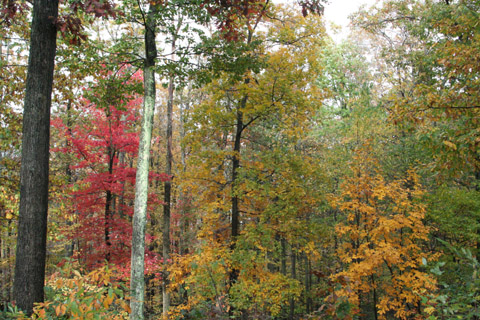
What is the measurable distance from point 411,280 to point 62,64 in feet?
35.2

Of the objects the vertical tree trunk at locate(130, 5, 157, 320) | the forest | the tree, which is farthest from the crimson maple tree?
the tree

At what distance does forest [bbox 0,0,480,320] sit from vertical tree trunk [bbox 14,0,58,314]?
2cm

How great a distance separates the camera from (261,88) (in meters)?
9.10

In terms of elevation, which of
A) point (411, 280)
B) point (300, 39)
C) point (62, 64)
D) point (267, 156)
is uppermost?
point (300, 39)

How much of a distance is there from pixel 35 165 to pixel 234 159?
6861 millimetres

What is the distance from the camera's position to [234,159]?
10.6 m

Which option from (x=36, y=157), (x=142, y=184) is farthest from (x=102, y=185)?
(x=36, y=157)

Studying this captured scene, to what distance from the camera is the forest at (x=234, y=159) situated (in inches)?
162

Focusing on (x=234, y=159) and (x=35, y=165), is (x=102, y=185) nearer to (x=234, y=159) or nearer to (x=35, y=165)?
(x=234, y=159)

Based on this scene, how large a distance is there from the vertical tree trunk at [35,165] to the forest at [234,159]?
19 millimetres

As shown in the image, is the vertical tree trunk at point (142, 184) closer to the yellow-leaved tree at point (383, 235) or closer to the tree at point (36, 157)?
the tree at point (36, 157)

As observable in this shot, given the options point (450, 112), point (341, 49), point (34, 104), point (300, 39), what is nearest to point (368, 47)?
point (341, 49)

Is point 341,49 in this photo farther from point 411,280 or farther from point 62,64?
point 62,64

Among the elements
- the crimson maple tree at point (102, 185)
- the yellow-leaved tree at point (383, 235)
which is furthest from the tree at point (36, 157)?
the yellow-leaved tree at point (383, 235)
